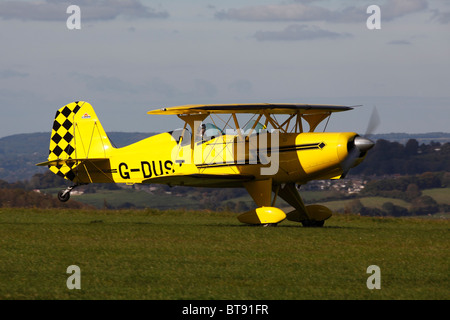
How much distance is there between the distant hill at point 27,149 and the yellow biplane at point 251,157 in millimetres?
87865

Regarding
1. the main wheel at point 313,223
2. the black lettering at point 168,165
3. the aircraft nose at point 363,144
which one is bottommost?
the main wheel at point 313,223

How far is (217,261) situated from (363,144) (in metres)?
7.02

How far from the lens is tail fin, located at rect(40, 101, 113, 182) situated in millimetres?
21875

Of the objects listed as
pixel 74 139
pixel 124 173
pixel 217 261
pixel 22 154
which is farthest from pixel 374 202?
pixel 22 154

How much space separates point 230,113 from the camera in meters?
19.0

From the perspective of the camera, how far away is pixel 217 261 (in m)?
11.8

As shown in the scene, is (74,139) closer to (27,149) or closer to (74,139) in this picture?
(74,139)

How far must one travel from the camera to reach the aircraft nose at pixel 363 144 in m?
17.7

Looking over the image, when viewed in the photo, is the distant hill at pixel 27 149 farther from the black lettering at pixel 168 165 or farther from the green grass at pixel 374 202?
the black lettering at pixel 168 165

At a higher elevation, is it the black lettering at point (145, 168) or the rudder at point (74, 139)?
the rudder at point (74, 139)

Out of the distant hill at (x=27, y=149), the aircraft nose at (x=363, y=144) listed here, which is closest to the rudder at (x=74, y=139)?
the aircraft nose at (x=363, y=144)

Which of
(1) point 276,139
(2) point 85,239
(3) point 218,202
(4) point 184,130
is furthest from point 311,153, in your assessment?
(3) point 218,202

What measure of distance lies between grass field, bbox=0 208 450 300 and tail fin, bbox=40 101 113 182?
3.89 meters
